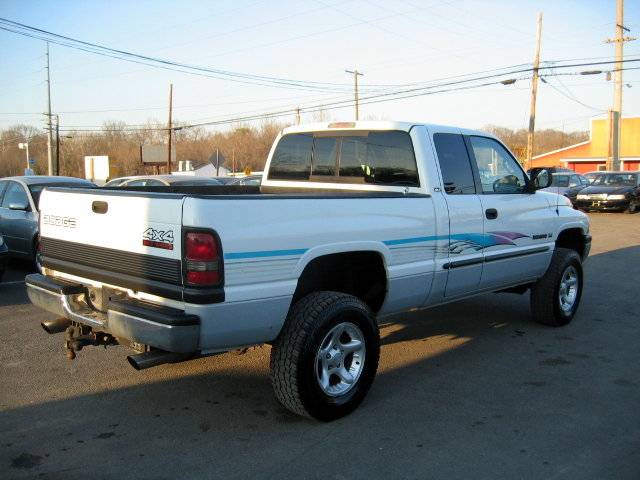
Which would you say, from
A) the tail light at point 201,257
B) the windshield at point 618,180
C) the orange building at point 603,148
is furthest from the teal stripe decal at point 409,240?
the orange building at point 603,148

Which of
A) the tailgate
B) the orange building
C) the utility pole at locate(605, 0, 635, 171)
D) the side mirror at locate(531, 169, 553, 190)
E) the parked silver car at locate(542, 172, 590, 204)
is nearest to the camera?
the tailgate

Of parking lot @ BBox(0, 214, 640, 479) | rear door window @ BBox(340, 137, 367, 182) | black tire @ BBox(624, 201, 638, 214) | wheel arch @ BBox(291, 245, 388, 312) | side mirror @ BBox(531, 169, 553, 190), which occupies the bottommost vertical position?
parking lot @ BBox(0, 214, 640, 479)

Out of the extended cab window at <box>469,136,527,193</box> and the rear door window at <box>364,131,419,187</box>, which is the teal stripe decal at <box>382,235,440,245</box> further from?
the extended cab window at <box>469,136,527,193</box>

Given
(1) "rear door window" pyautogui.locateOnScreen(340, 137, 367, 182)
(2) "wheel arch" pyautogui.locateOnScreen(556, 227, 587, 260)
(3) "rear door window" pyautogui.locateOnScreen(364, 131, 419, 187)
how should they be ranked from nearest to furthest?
(3) "rear door window" pyautogui.locateOnScreen(364, 131, 419, 187) < (1) "rear door window" pyautogui.locateOnScreen(340, 137, 367, 182) < (2) "wheel arch" pyautogui.locateOnScreen(556, 227, 587, 260)

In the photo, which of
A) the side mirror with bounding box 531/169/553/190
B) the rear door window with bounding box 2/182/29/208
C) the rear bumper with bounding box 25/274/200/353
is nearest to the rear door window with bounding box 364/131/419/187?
the side mirror with bounding box 531/169/553/190

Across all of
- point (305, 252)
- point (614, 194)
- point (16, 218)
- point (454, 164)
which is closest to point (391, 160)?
point (454, 164)

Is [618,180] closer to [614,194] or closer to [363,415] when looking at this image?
[614,194]

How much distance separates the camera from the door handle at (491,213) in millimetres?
5305

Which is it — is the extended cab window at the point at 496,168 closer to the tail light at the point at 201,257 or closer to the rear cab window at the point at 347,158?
the rear cab window at the point at 347,158

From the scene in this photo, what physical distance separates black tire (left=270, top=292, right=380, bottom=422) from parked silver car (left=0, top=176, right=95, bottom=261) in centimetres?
632

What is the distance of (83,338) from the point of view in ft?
13.5

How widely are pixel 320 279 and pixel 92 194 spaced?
1.64m

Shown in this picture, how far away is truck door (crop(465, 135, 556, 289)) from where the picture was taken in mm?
5398

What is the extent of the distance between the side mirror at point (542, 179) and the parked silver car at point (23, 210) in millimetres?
6373
